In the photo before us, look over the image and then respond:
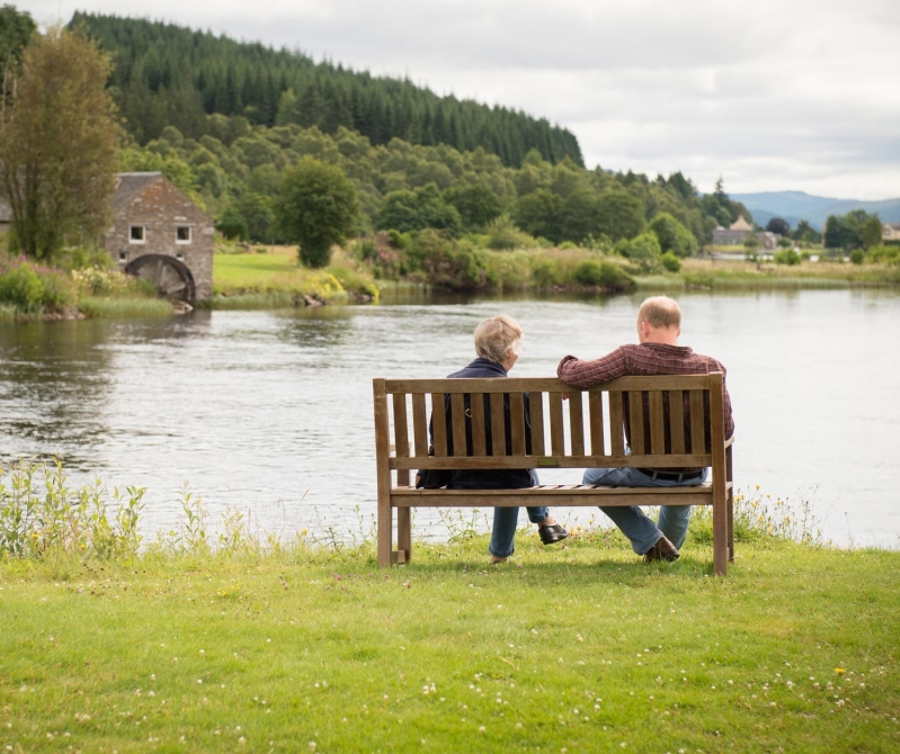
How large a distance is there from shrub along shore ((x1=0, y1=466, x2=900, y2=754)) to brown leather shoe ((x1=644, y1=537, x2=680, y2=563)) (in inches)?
7.6

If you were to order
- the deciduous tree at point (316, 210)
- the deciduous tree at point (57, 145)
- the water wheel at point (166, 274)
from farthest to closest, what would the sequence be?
1. the deciduous tree at point (316, 210)
2. the water wheel at point (166, 274)
3. the deciduous tree at point (57, 145)

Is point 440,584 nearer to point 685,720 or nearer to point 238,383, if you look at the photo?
point 685,720

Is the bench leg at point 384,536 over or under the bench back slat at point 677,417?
under

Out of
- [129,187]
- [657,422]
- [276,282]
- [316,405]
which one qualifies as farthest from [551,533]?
[276,282]

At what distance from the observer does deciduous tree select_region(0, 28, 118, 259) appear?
153 feet

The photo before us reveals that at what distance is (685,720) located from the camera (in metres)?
4.26

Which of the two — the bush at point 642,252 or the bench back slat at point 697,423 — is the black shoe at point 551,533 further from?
the bush at point 642,252

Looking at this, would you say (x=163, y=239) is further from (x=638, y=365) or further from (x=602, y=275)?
(x=638, y=365)

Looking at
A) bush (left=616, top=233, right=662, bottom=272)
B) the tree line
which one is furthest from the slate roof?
bush (left=616, top=233, right=662, bottom=272)

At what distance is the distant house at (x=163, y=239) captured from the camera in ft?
186

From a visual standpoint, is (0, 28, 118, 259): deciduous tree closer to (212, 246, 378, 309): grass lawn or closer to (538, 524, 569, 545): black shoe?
(212, 246, 378, 309): grass lawn

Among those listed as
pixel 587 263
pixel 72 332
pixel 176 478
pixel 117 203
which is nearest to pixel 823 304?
pixel 587 263

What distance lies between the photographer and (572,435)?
6984 mm

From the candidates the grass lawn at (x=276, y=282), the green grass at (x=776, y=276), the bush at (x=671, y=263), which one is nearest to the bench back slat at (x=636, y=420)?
the grass lawn at (x=276, y=282)
